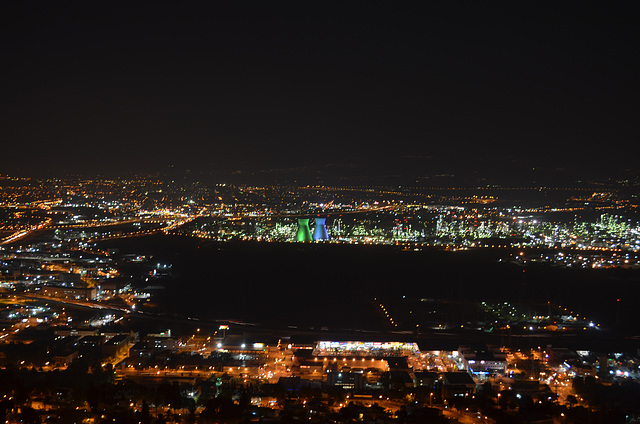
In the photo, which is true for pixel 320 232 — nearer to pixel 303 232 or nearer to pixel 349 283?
pixel 303 232

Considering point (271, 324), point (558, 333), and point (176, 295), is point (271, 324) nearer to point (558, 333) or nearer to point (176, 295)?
point (176, 295)

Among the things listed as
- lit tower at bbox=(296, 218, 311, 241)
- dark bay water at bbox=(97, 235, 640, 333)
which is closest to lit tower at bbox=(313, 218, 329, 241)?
lit tower at bbox=(296, 218, 311, 241)

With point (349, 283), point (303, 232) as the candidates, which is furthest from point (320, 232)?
point (349, 283)

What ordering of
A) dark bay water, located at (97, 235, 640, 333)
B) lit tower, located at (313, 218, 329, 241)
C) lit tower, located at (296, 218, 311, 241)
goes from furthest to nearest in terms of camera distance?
1. lit tower, located at (313, 218, 329, 241)
2. lit tower, located at (296, 218, 311, 241)
3. dark bay water, located at (97, 235, 640, 333)

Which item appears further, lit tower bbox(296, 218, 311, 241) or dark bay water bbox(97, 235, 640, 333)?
lit tower bbox(296, 218, 311, 241)

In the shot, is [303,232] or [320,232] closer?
[303,232]

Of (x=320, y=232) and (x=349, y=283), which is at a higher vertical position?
(x=349, y=283)

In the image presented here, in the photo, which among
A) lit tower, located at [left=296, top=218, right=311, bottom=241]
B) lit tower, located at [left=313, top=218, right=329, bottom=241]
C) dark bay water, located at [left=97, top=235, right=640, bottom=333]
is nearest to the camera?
dark bay water, located at [left=97, top=235, right=640, bottom=333]

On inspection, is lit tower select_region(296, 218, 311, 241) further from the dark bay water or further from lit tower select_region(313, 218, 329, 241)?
the dark bay water

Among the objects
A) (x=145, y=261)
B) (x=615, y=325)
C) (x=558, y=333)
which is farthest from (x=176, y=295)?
(x=615, y=325)

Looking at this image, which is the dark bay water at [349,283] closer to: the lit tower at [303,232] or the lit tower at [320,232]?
the lit tower at [303,232]

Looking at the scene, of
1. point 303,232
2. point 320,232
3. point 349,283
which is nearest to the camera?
point 349,283
